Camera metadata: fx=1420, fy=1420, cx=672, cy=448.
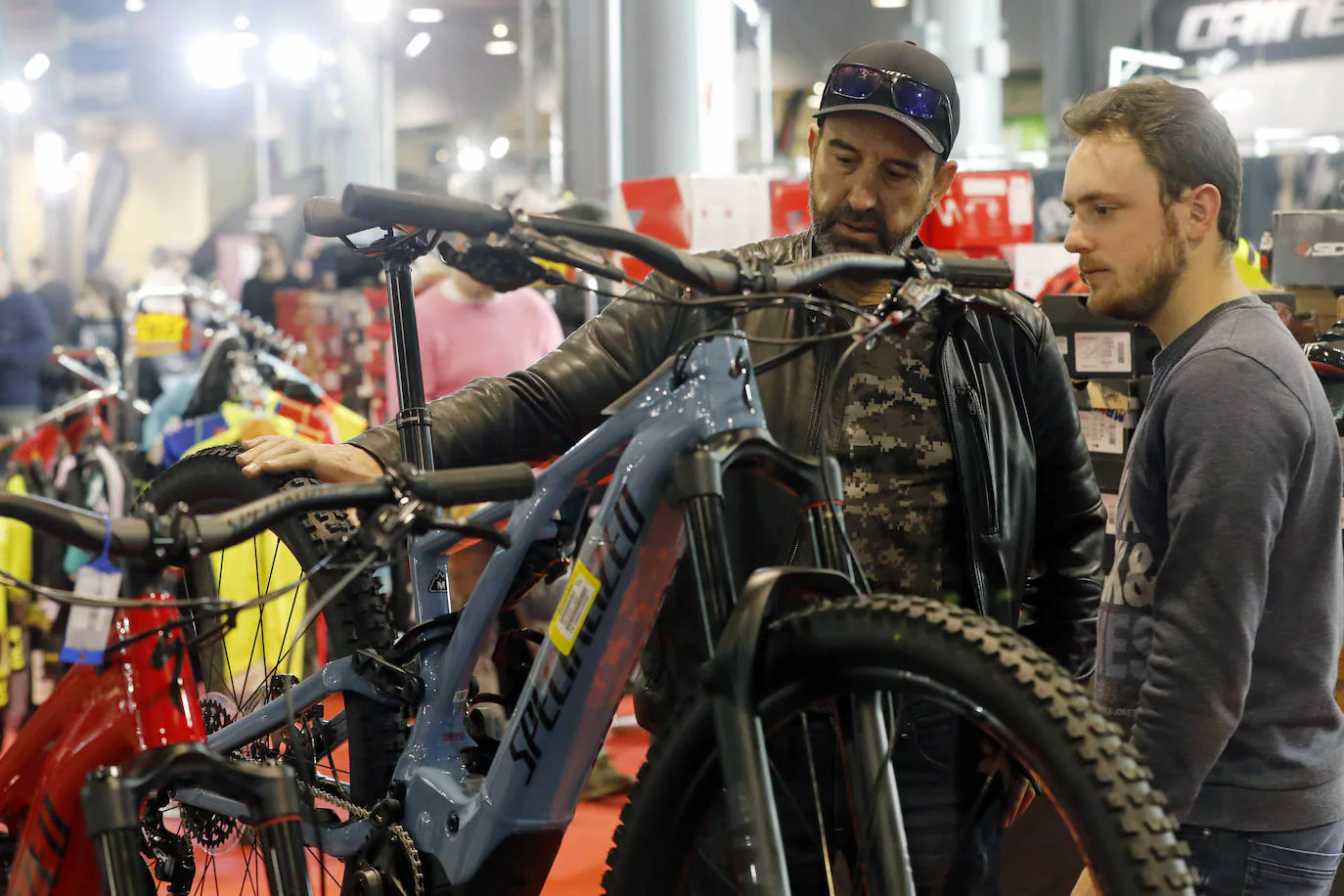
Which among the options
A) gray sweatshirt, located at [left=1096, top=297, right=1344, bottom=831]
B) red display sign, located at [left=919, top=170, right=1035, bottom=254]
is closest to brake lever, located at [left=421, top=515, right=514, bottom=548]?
gray sweatshirt, located at [left=1096, top=297, right=1344, bottom=831]

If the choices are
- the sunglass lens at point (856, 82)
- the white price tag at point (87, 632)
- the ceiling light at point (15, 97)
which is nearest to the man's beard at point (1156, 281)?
the sunglass lens at point (856, 82)

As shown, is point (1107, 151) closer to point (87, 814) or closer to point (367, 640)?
point (367, 640)

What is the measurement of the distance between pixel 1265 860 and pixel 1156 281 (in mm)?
690

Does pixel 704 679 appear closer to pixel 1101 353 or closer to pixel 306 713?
pixel 306 713

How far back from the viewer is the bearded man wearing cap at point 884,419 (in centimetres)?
188

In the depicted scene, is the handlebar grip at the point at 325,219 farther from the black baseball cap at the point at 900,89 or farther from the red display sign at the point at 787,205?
the red display sign at the point at 787,205

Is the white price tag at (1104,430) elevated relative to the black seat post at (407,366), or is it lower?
lower

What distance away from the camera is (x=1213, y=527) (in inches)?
60.0

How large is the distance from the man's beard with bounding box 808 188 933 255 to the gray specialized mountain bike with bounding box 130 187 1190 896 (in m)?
0.33

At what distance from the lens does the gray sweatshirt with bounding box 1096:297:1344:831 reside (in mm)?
1529

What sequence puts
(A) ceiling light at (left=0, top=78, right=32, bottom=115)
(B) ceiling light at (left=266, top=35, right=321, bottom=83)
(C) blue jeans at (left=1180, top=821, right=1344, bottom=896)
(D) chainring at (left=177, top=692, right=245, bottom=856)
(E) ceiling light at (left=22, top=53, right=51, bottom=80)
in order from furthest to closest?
(B) ceiling light at (left=266, top=35, right=321, bottom=83), (E) ceiling light at (left=22, top=53, right=51, bottom=80), (A) ceiling light at (left=0, top=78, right=32, bottom=115), (D) chainring at (left=177, top=692, right=245, bottom=856), (C) blue jeans at (left=1180, top=821, right=1344, bottom=896)

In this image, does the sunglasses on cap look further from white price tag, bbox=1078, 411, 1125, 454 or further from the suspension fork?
white price tag, bbox=1078, 411, 1125, 454

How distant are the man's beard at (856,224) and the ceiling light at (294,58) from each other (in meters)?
15.4

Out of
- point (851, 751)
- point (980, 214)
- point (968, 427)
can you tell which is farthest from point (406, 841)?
point (980, 214)
